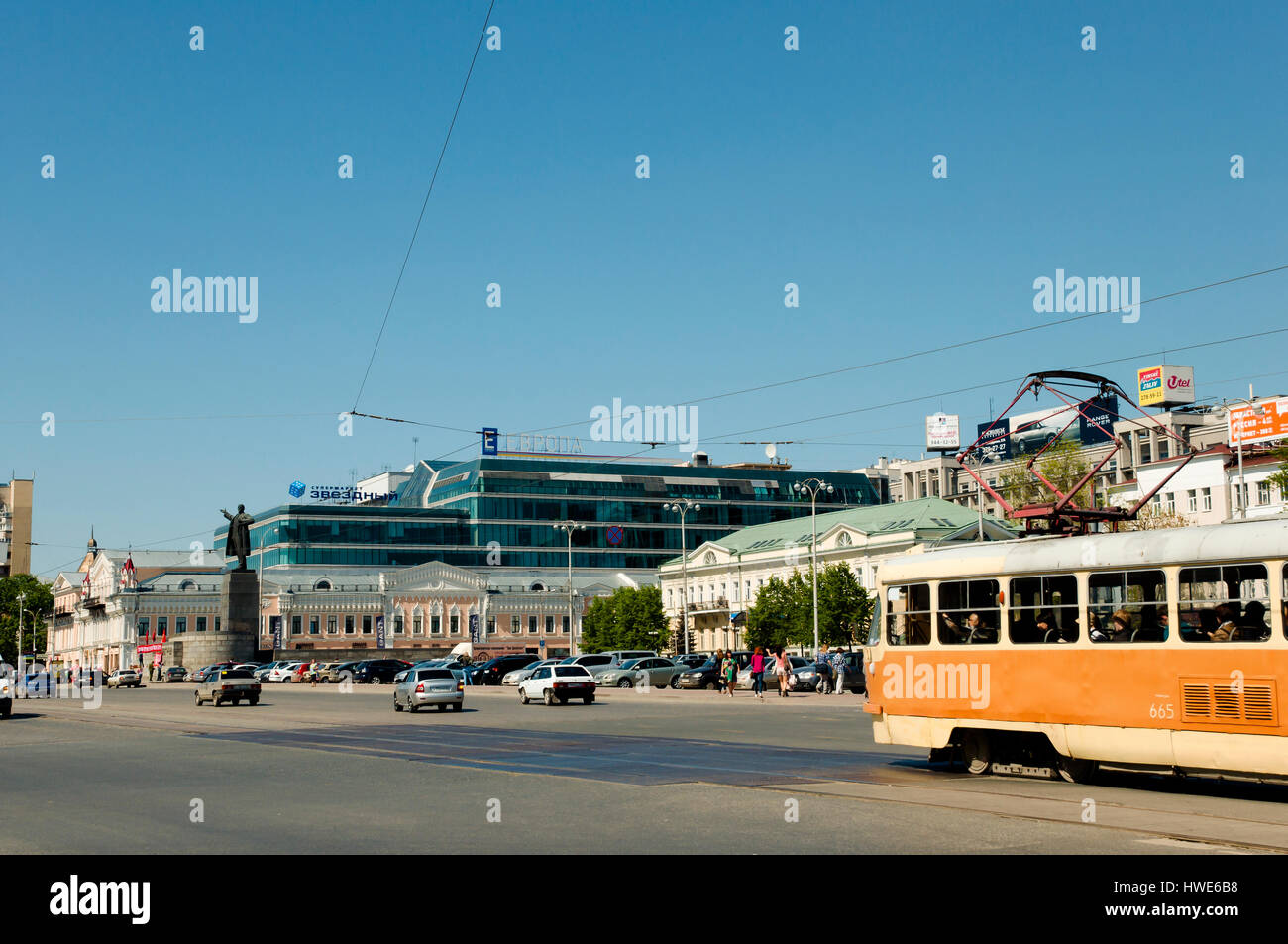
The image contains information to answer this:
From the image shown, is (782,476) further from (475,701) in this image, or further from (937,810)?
(937,810)

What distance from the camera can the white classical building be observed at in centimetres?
9475

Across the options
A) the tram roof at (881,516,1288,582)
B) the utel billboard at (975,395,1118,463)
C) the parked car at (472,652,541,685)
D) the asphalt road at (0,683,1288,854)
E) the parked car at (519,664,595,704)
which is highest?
the utel billboard at (975,395,1118,463)

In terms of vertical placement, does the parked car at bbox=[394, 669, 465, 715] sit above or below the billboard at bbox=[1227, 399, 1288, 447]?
below

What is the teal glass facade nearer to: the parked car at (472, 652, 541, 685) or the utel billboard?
the utel billboard

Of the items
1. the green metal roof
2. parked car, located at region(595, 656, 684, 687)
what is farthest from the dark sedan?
the green metal roof

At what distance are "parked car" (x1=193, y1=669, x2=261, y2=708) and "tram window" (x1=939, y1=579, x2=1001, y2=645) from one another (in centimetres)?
3790

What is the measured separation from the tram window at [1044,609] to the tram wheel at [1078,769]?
1.64 m

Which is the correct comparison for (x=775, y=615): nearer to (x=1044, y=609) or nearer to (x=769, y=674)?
(x=769, y=674)

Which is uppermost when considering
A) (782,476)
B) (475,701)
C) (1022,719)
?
(782,476)

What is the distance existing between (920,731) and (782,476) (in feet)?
435

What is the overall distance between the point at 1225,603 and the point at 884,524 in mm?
85698

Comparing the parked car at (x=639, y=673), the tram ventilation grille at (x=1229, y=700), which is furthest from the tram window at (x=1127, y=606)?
the parked car at (x=639, y=673)

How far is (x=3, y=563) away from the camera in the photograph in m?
184
